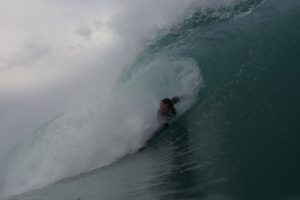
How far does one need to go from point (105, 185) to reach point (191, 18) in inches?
671

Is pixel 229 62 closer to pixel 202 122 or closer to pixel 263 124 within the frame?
pixel 202 122

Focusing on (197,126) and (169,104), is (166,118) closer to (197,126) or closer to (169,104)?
(169,104)

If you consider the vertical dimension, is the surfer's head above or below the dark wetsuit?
above

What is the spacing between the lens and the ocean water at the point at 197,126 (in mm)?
7180

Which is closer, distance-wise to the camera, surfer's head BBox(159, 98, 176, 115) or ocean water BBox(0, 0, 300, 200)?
ocean water BBox(0, 0, 300, 200)

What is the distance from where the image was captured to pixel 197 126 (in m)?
12.4

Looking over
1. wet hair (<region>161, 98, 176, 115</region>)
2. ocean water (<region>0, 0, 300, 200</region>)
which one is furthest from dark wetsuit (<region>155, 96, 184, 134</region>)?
ocean water (<region>0, 0, 300, 200</region>)

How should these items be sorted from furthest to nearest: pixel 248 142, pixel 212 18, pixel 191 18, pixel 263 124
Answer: pixel 191 18
pixel 212 18
pixel 263 124
pixel 248 142

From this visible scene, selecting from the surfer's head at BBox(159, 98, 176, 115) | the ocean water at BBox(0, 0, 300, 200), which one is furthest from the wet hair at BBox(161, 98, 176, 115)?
the ocean water at BBox(0, 0, 300, 200)

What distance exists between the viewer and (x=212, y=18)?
23234 millimetres

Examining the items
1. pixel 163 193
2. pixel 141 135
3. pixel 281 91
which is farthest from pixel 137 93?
pixel 163 193

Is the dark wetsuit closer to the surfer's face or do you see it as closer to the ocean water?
the surfer's face

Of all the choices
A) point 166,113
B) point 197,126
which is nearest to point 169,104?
point 166,113

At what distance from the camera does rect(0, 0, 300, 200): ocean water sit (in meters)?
7.18
